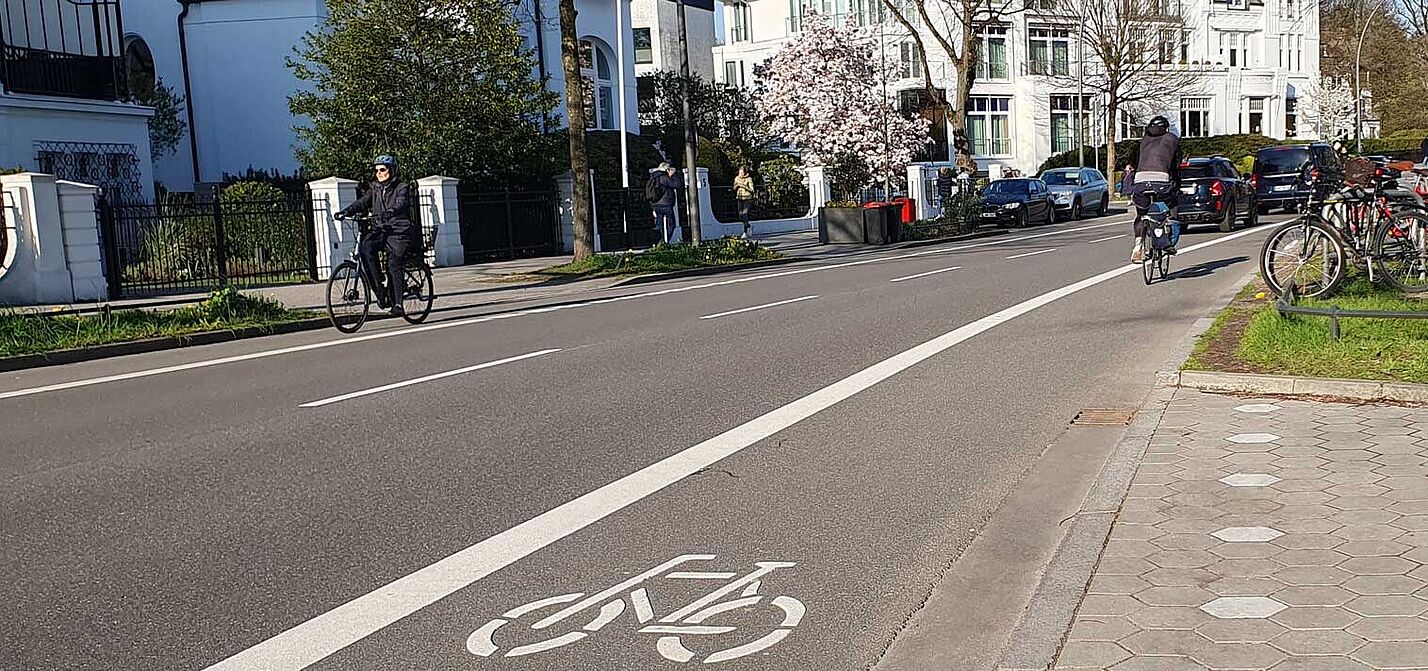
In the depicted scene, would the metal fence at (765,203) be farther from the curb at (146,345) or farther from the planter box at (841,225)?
the curb at (146,345)

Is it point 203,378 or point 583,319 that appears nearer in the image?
point 203,378

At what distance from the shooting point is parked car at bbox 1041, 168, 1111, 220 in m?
41.1

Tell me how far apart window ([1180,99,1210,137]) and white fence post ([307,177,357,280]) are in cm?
6181

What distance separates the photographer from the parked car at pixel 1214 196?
1087 inches

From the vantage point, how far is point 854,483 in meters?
6.78

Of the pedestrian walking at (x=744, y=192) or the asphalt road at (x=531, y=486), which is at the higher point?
the pedestrian walking at (x=744, y=192)

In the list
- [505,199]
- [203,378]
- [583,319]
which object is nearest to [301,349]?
[203,378]

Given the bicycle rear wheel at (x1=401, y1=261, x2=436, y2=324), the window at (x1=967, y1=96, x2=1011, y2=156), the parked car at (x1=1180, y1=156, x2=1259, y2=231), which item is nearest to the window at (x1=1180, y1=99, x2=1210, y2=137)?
the window at (x1=967, y1=96, x2=1011, y2=156)

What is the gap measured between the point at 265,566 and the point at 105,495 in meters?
1.86

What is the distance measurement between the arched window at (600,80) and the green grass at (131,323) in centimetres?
2807

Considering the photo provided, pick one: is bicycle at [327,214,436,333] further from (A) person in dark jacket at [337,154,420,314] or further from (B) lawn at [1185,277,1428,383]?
(B) lawn at [1185,277,1428,383]

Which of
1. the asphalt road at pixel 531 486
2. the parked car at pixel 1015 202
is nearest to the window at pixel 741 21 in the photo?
the parked car at pixel 1015 202

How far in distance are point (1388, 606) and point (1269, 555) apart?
2.18ft

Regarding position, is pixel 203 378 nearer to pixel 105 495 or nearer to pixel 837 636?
pixel 105 495
